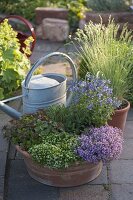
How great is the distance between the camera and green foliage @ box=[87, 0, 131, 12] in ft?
23.7

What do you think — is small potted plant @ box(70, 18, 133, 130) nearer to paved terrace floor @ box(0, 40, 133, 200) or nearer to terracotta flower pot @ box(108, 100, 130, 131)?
terracotta flower pot @ box(108, 100, 130, 131)

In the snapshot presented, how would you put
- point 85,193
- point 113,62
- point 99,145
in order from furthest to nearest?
point 113,62
point 85,193
point 99,145

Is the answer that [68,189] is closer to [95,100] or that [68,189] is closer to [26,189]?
[26,189]

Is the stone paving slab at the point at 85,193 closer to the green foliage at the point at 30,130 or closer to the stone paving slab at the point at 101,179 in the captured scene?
the stone paving slab at the point at 101,179

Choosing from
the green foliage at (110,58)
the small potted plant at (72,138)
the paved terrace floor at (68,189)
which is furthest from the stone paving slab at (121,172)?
the green foliage at (110,58)

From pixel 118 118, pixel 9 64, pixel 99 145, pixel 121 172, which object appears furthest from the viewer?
pixel 9 64

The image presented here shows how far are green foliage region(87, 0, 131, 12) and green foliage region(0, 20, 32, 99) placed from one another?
2863mm

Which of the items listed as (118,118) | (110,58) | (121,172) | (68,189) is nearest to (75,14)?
(110,58)

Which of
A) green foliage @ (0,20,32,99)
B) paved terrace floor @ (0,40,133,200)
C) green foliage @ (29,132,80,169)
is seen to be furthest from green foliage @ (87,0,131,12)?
green foliage @ (29,132,80,169)

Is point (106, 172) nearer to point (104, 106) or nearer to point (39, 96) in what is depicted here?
point (104, 106)

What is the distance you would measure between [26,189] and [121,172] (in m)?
0.80

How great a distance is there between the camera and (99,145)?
307 centimetres

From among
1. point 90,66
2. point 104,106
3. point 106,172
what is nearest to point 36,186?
point 106,172

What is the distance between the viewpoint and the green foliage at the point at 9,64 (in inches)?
174
